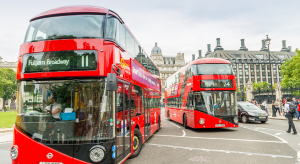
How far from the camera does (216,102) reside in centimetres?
1173

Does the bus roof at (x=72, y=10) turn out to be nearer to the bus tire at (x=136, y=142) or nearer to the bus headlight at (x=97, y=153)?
the bus headlight at (x=97, y=153)

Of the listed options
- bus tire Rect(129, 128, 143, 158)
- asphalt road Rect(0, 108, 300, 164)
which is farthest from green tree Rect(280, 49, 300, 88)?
bus tire Rect(129, 128, 143, 158)

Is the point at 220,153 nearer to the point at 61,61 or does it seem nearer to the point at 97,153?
the point at 97,153

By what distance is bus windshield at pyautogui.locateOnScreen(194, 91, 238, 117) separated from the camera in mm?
11703

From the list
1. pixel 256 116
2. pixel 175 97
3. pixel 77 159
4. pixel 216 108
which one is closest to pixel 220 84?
pixel 216 108

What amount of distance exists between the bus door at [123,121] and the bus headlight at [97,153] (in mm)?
568

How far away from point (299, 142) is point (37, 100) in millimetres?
9449

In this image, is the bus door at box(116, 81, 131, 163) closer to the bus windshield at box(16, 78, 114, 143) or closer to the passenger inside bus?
the bus windshield at box(16, 78, 114, 143)

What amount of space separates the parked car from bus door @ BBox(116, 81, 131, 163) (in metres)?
13.6

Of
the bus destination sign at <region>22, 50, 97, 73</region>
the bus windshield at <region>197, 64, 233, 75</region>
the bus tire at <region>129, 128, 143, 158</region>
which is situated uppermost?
the bus windshield at <region>197, 64, 233, 75</region>

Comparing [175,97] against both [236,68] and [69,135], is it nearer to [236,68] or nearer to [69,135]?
[69,135]

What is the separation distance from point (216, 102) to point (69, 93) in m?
8.92

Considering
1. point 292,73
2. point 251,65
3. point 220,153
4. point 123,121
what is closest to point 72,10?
point 123,121

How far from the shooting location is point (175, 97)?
17.1 meters
